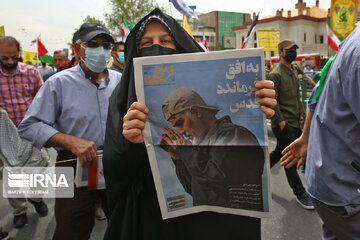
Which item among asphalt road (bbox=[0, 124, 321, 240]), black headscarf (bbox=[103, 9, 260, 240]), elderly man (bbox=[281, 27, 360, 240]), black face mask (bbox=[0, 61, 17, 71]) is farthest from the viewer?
black face mask (bbox=[0, 61, 17, 71])

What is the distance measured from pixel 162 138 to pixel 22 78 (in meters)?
3.09

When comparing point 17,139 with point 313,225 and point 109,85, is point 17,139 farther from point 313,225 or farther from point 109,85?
point 313,225

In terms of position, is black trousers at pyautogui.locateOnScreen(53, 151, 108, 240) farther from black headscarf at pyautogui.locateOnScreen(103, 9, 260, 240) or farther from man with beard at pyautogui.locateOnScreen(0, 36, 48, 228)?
man with beard at pyautogui.locateOnScreen(0, 36, 48, 228)

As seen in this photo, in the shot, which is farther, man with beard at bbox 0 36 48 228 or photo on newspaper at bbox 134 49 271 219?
man with beard at bbox 0 36 48 228

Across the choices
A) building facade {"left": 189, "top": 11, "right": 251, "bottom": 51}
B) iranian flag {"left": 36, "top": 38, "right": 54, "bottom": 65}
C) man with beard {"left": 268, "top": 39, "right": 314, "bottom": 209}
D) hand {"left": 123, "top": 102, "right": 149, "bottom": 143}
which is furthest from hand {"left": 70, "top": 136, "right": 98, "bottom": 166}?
building facade {"left": 189, "top": 11, "right": 251, "bottom": 51}

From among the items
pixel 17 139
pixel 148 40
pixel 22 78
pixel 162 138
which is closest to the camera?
pixel 162 138

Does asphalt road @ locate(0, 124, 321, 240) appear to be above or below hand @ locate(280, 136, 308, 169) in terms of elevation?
below

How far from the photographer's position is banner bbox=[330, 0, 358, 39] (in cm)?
429

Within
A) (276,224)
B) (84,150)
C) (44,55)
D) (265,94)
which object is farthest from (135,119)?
(44,55)

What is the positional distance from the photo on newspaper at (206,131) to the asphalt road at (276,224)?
190cm

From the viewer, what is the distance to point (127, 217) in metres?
1.34

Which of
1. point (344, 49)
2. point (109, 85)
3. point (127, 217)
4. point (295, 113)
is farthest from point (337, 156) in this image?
point (295, 113)

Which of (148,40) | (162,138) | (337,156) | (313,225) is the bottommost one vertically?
(313,225)

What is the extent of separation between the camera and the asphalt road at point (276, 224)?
2829mm
